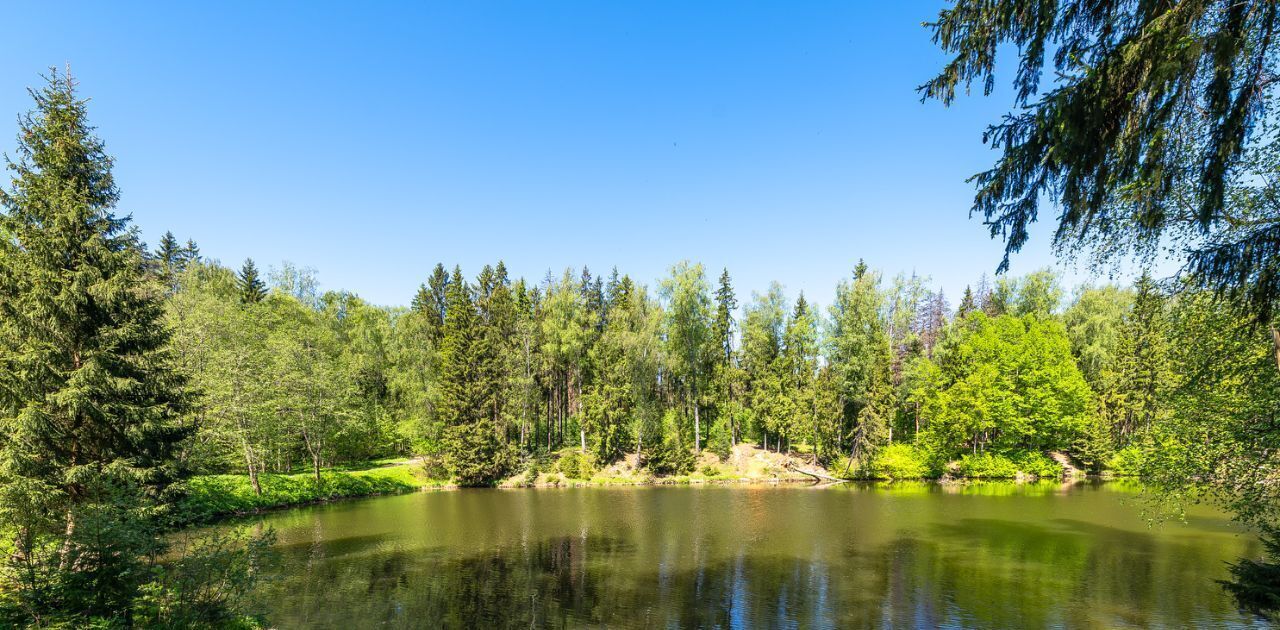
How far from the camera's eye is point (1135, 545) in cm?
2202

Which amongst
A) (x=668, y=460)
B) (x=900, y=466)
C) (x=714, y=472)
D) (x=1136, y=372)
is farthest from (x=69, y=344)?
(x=1136, y=372)

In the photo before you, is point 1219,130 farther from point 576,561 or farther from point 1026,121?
point 576,561

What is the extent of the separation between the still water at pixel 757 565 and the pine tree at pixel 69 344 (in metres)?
6.21

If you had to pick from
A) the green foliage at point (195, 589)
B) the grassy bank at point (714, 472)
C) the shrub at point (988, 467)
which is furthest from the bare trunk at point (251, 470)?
the shrub at point (988, 467)

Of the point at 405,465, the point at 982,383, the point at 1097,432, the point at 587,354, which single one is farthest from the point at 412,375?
the point at 1097,432

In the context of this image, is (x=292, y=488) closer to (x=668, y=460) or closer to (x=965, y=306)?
(x=668, y=460)

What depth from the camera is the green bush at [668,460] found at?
45.5m

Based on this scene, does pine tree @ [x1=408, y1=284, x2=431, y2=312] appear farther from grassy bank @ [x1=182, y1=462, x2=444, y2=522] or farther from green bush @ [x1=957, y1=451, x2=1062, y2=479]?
green bush @ [x1=957, y1=451, x2=1062, y2=479]

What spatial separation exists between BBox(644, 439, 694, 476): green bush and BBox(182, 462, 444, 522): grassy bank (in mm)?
18408

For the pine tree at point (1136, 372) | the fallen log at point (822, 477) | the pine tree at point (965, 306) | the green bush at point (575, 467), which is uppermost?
the pine tree at point (965, 306)

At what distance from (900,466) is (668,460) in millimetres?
19966

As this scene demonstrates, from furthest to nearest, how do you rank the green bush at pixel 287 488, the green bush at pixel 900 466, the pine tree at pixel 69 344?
the green bush at pixel 900 466
the green bush at pixel 287 488
the pine tree at pixel 69 344

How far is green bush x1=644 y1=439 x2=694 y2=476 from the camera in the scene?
4553 centimetres

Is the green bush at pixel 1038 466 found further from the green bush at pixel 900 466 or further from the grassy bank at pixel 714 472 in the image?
the green bush at pixel 900 466
